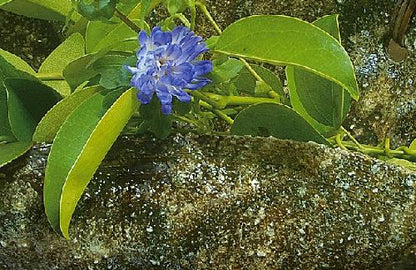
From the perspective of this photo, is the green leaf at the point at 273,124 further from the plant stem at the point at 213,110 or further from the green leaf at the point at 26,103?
the green leaf at the point at 26,103

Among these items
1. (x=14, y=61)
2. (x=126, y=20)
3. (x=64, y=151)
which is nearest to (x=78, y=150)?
(x=64, y=151)

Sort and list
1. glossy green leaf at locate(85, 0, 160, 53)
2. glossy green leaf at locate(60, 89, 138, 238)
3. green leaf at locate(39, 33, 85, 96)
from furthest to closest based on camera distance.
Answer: green leaf at locate(39, 33, 85, 96)
glossy green leaf at locate(85, 0, 160, 53)
glossy green leaf at locate(60, 89, 138, 238)

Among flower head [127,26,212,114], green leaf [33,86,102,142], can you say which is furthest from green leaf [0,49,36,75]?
flower head [127,26,212,114]

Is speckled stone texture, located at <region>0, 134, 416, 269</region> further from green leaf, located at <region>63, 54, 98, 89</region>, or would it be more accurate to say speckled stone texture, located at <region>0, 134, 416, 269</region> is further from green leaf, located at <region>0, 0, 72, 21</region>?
green leaf, located at <region>0, 0, 72, 21</region>

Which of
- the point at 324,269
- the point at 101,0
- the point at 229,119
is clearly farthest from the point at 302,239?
the point at 101,0

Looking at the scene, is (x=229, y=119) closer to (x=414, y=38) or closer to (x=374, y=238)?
(x=374, y=238)

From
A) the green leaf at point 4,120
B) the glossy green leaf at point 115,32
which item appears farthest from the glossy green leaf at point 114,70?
the green leaf at point 4,120
